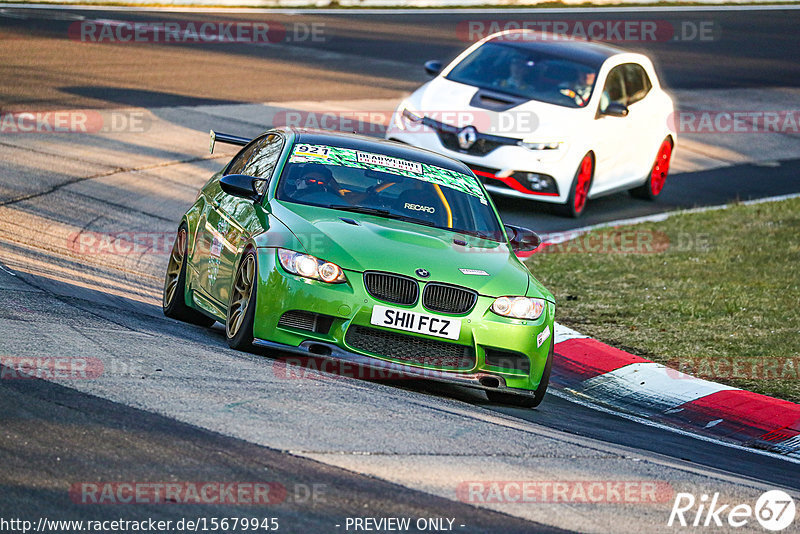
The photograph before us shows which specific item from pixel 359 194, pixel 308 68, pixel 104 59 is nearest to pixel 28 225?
pixel 359 194

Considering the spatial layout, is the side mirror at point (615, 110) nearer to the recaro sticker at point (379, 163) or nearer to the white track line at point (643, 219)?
the white track line at point (643, 219)

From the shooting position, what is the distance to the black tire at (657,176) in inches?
651

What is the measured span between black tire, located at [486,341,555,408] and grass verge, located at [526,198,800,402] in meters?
2.02

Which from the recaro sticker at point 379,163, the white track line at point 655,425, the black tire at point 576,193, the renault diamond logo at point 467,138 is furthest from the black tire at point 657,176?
the white track line at point 655,425

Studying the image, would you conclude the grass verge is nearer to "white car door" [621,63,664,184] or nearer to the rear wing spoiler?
"white car door" [621,63,664,184]

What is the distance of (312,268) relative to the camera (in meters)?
7.34

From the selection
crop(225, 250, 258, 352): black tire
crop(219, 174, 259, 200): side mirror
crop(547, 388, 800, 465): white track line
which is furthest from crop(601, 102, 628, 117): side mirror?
crop(225, 250, 258, 352): black tire

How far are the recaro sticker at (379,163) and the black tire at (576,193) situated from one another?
559 cm

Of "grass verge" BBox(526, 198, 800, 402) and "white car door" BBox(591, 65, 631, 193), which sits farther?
"white car door" BBox(591, 65, 631, 193)

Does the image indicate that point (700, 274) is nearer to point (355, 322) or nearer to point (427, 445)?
point (355, 322)

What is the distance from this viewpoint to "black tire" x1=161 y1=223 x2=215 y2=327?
891 cm

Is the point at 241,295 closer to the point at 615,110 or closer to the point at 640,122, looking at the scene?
the point at 615,110

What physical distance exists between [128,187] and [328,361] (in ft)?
22.1

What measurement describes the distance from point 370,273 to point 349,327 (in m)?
0.36
